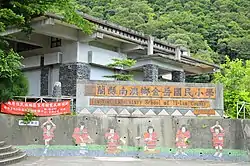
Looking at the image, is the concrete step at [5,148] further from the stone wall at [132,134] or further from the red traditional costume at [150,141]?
the red traditional costume at [150,141]

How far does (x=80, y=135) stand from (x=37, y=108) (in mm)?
1667

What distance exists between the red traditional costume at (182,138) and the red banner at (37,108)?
3785 mm

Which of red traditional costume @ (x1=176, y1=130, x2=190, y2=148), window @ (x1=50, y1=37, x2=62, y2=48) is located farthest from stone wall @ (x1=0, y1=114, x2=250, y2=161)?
window @ (x1=50, y1=37, x2=62, y2=48)

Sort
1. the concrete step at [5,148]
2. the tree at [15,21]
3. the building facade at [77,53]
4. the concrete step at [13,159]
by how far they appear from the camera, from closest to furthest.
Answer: the concrete step at [13,159]
the concrete step at [5,148]
the tree at [15,21]
the building facade at [77,53]

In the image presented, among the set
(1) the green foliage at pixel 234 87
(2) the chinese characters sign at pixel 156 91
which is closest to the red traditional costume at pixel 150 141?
(2) the chinese characters sign at pixel 156 91

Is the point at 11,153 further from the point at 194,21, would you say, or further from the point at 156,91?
the point at 194,21

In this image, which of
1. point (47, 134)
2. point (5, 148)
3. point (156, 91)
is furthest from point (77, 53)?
point (5, 148)

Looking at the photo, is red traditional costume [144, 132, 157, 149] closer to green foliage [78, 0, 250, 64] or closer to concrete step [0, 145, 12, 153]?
concrete step [0, 145, 12, 153]

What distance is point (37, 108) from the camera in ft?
36.4

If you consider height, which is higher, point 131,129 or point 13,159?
point 131,129

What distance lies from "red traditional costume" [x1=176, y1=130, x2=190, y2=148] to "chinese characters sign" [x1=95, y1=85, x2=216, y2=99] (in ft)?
4.02

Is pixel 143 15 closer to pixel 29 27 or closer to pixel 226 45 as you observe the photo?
pixel 226 45

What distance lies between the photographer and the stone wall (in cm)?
1098

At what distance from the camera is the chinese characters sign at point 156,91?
1126 centimetres
